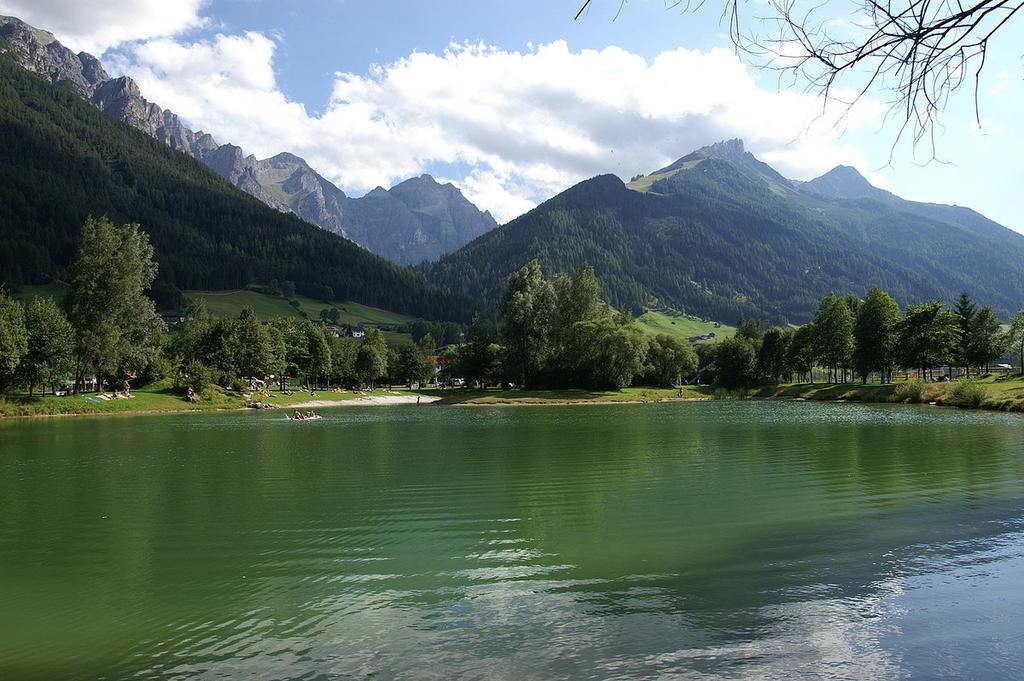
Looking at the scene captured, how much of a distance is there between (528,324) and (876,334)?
52.1m

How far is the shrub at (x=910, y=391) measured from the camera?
7282cm

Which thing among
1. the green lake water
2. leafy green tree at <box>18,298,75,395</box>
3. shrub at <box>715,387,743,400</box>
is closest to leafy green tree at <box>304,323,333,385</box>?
leafy green tree at <box>18,298,75,395</box>

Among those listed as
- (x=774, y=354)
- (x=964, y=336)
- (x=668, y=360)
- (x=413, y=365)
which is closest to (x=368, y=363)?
(x=413, y=365)

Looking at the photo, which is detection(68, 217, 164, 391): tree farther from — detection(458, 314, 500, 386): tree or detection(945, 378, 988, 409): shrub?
detection(945, 378, 988, 409): shrub

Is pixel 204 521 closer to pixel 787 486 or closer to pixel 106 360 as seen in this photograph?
pixel 787 486

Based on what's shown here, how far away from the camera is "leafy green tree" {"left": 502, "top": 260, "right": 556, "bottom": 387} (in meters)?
102

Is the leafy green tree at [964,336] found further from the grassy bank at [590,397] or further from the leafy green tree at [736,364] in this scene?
the leafy green tree at [736,364]

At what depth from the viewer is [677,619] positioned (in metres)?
9.18

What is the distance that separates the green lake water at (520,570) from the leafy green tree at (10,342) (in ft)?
145

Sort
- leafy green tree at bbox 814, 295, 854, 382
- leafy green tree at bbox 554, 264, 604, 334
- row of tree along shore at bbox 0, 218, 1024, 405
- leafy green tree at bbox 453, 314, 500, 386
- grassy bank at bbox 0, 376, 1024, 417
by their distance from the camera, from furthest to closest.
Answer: leafy green tree at bbox 453, 314, 500, 386 → leafy green tree at bbox 554, 264, 604, 334 → leafy green tree at bbox 814, 295, 854, 382 → row of tree along shore at bbox 0, 218, 1024, 405 → grassy bank at bbox 0, 376, 1024, 417

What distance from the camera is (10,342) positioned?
198ft

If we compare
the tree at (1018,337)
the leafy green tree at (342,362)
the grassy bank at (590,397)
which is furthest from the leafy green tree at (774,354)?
the leafy green tree at (342,362)

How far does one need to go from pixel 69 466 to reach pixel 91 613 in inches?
856

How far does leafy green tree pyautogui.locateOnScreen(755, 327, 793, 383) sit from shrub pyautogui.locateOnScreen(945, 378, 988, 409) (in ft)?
160
